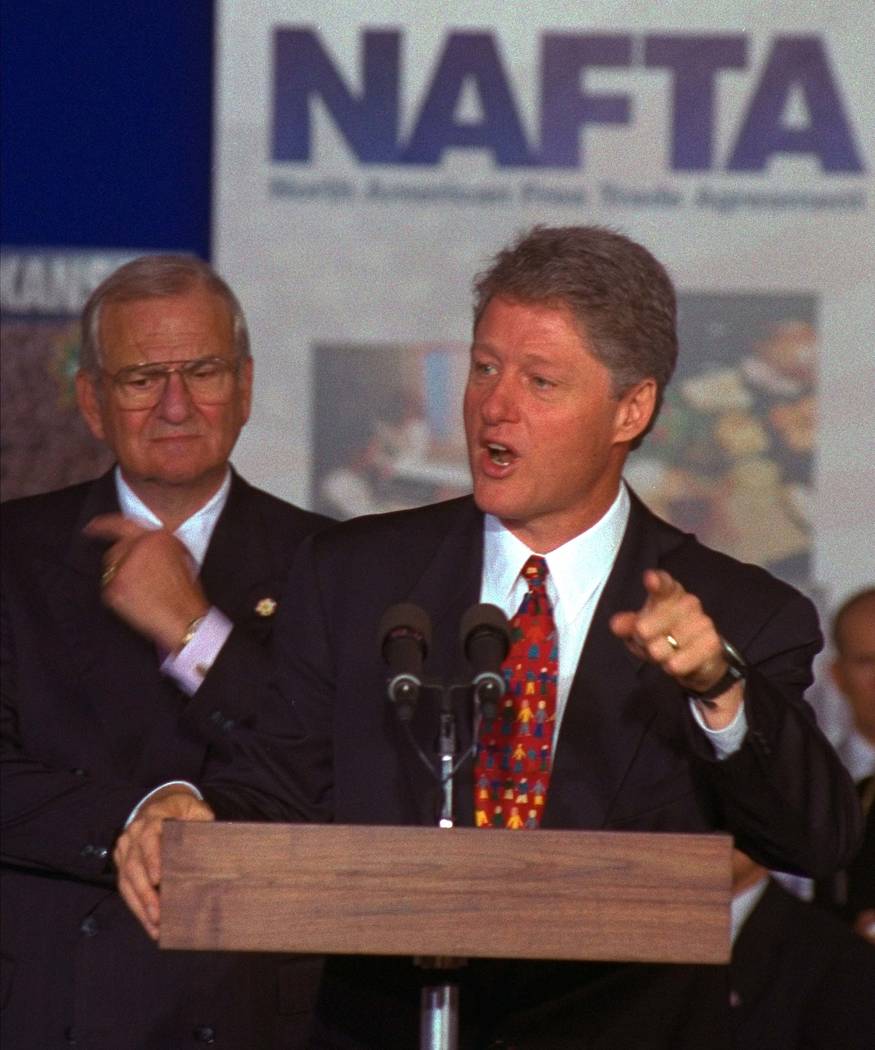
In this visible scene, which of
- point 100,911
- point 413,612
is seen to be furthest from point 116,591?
point 413,612

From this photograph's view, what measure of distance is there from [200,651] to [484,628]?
1.07m

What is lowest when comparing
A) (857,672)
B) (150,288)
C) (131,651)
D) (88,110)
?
(857,672)

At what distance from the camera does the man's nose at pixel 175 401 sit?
11.9 feet

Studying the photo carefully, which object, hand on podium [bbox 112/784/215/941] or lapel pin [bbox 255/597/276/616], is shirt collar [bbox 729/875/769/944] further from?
hand on podium [bbox 112/784/215/941]

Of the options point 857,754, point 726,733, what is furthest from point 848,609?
point 726,733

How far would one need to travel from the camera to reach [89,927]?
3.43m

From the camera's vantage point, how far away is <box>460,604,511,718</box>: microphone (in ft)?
7.77

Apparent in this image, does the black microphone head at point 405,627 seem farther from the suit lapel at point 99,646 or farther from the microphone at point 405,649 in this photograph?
the suit lapel at point 99,646

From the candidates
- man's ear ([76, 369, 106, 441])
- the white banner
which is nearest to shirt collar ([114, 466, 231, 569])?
man's ear ([76, 369, 106, 441])

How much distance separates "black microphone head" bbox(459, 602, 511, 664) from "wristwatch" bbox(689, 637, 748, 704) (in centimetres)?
24

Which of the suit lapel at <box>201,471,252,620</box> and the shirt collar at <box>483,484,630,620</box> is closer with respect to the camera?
the shirt collar at <box>483,484,630,620</box>

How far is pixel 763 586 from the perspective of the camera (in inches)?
114

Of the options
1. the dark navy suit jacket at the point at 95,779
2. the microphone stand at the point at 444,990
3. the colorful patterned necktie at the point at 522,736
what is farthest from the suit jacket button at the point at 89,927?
the microphone stand at the point at 444,990

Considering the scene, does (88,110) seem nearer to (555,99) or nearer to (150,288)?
(555,99)
